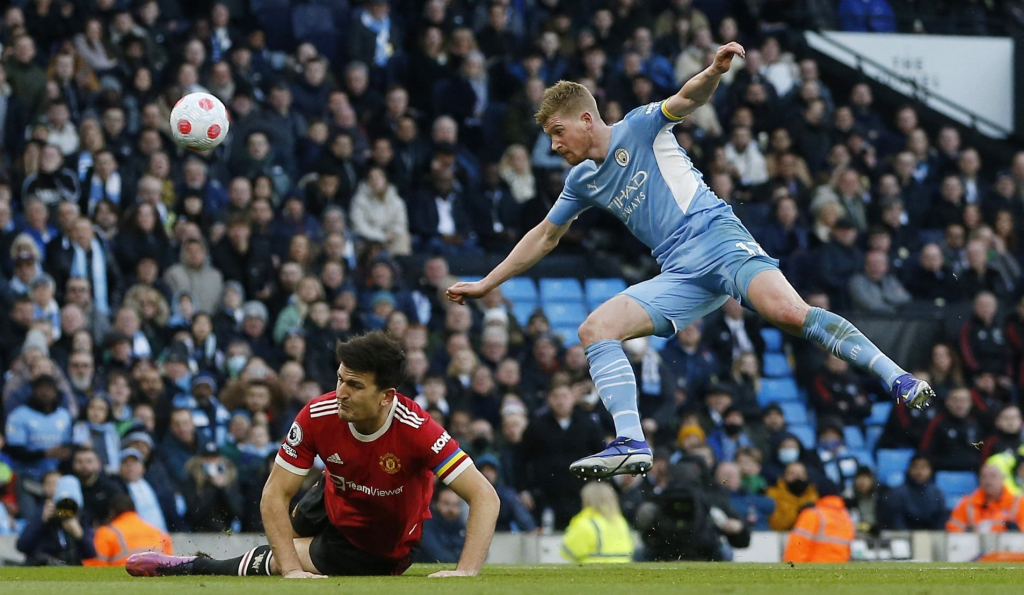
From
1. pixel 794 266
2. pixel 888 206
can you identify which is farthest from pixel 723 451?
pixel 888 206

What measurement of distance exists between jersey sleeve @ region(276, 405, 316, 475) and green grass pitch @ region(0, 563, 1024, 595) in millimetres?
577

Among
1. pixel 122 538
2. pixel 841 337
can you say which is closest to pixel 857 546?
pixel 841 337

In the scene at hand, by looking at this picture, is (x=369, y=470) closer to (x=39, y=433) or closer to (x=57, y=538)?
(x=57, y=538)

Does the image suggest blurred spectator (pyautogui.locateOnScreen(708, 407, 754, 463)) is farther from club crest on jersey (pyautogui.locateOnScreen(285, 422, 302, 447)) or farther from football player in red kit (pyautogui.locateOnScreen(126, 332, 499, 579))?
club crest on jersey (pyautogui.locateOnScreen(285, 422, 302, 447))

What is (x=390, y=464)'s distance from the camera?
8.40m

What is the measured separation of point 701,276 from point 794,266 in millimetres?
9048

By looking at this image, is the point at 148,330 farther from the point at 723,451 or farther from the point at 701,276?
the point at 701,276

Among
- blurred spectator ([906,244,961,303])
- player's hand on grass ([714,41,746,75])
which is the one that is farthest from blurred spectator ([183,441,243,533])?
blurred spectator ([906,244,961,303])

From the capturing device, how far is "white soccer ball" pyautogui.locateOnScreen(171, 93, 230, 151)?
11.0 metres

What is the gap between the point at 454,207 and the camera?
59.0 feet

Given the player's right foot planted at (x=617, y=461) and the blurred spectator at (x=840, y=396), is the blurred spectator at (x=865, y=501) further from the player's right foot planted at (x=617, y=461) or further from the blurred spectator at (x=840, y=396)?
the player's right foot planted at (x=617, y=461)

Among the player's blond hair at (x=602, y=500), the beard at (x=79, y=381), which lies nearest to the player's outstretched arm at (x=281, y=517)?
the player's blond hair at (x=602, y=500)

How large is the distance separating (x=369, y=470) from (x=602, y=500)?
530 cm

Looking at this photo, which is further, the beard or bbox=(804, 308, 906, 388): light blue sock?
the beard
